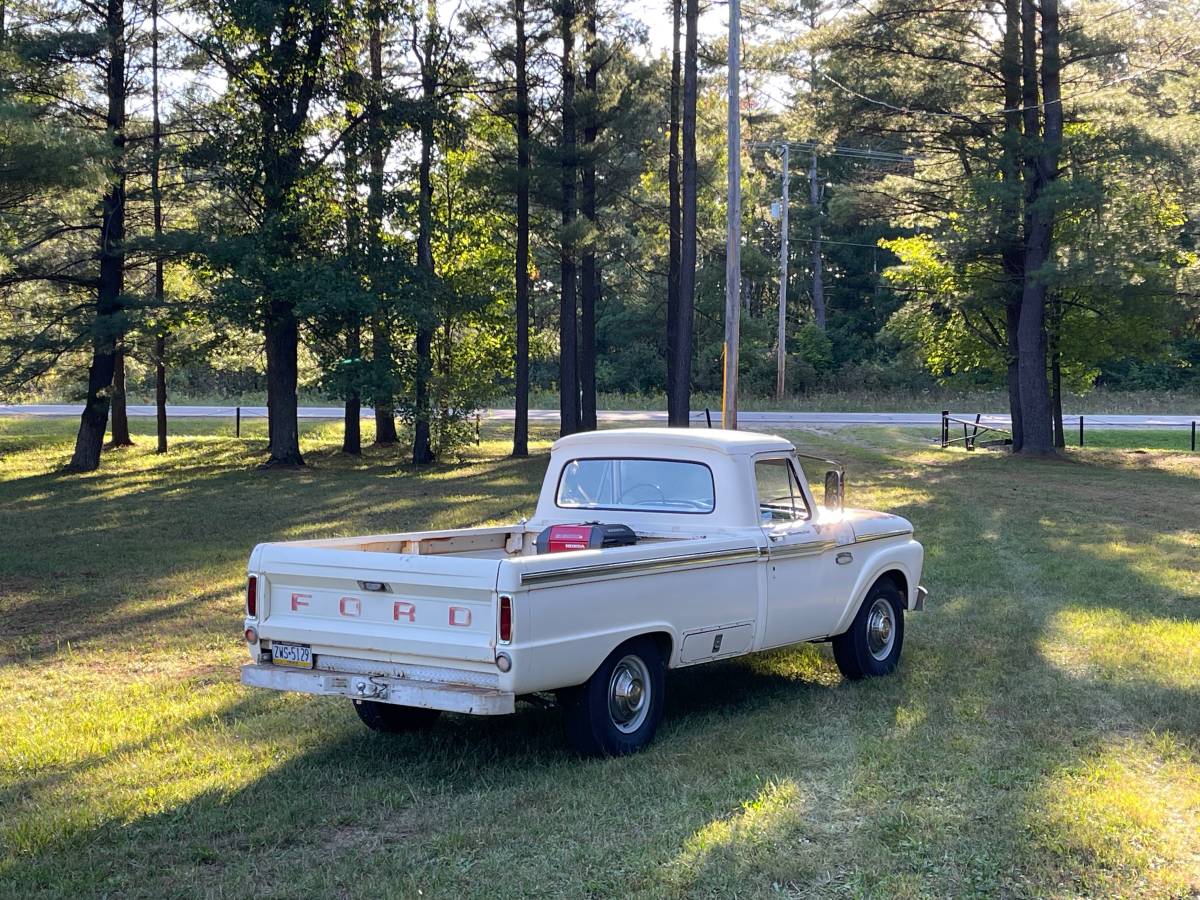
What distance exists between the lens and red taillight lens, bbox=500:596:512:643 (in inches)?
246

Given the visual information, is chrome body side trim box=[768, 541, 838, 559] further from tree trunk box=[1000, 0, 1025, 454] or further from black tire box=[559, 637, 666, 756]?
tree trunk box=[1000, 0, 1025, 454]

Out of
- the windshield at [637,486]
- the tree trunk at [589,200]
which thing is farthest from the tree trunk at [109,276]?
the windshield at [637,486]

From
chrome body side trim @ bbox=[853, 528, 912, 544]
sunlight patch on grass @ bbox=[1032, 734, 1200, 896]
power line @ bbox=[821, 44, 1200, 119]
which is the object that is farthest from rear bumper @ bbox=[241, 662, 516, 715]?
power line @ bbox=[821, 44, 1200, 119]

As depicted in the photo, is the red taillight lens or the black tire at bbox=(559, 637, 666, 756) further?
the black tire at bbox=(559, 637, 666, 756)

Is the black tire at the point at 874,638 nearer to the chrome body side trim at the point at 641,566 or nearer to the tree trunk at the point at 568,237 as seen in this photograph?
the chrome body side trim at the point at 641,566

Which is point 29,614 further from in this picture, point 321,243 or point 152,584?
point 321,243

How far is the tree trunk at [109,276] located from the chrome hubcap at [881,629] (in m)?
19.5

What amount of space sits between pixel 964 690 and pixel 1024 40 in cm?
2276

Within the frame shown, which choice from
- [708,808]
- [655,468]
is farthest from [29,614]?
[708,808]

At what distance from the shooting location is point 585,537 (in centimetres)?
809

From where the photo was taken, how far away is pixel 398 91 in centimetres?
2666

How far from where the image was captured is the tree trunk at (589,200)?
28484mm

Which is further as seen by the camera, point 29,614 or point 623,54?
point 623,54

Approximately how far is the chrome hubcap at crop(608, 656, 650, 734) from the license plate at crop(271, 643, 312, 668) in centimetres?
167
